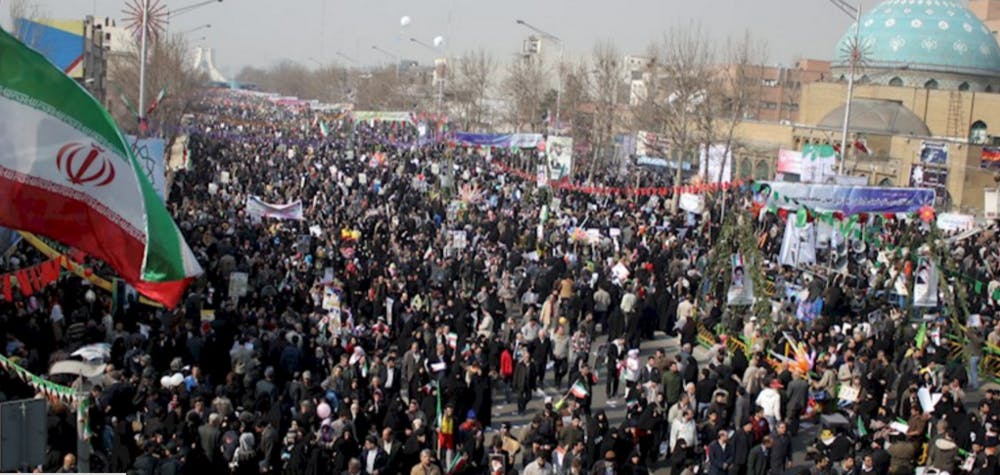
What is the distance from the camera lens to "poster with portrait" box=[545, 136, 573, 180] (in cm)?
3753

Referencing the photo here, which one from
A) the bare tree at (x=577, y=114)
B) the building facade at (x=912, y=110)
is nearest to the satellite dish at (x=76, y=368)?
the building facade at (x=912, y=110)

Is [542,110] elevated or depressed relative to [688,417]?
elevated

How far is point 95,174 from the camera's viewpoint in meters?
7.60

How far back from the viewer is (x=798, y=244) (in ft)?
72.5

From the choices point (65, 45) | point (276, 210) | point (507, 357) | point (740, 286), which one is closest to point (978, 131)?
point (276, 210)

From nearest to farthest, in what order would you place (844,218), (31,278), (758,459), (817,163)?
1. (758,459)
2. (31,278)
3. (844,218)
4. (817,163)

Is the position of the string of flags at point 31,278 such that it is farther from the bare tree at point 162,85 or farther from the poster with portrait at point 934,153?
the poster with portrait at point 934,153

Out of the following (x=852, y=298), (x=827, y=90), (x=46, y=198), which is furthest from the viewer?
(x=827, y=90)

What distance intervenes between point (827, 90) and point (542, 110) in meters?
15.8

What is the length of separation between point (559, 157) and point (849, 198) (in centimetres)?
1510

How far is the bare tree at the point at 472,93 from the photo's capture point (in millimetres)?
72750

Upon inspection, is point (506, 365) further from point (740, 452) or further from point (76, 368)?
point (76, 368)

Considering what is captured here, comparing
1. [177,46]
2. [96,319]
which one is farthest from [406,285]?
[177,46]

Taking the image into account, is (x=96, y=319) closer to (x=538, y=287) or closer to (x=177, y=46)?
(x=538, y=287)
